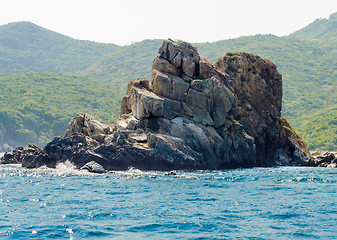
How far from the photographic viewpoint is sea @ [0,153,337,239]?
1209 inches

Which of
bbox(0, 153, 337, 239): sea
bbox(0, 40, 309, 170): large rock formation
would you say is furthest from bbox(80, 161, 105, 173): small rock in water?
bbox(0, 153, 337, 239): sea

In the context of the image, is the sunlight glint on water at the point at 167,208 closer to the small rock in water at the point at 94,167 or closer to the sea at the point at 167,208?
the sea at the point at 167,208

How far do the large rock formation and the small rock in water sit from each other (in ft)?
6.91

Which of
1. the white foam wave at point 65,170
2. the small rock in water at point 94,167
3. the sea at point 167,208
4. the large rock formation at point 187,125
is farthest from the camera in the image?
the large rock formation at point 187,125

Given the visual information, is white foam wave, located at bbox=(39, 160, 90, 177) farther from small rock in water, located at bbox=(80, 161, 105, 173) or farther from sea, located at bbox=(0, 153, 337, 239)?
sea, located at bbox=(0, 153, 337, 239)

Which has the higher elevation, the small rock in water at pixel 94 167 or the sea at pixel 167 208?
the sea at pixel 167 208

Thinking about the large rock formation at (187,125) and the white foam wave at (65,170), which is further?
the large rock formation at (187,125)

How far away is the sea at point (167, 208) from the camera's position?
1209 inches

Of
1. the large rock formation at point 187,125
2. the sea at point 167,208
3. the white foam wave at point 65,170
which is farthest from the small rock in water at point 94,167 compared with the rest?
the sea at point 167,208

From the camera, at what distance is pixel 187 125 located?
79.3 metres

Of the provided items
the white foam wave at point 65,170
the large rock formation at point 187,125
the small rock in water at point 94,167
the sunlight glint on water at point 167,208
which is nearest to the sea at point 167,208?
the sunlight glint on water at point 167,208

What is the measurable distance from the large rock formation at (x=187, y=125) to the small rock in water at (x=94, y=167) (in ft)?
6.91

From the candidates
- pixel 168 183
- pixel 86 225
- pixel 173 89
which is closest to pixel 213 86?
pixel 173 89

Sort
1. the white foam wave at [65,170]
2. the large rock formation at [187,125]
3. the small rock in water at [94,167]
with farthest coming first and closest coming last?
the large rock formation at [187,125], the small rock in water at [94,167], the white foam wave at [65,170]
